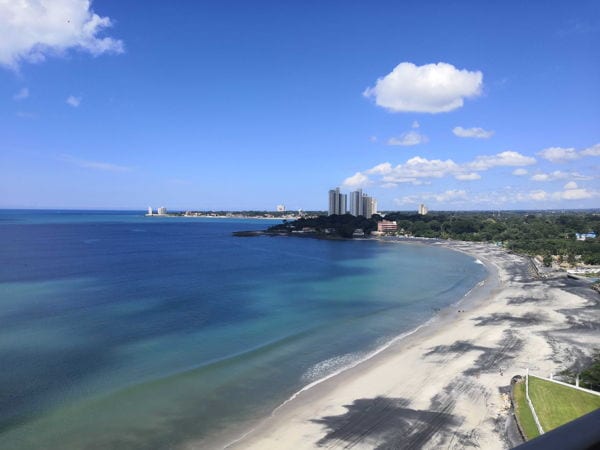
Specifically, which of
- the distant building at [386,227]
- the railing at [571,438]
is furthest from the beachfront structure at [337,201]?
the railing at [571,438]

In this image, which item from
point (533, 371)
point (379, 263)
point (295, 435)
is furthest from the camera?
point (379, 263)

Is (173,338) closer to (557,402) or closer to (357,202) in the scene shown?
(557,402)

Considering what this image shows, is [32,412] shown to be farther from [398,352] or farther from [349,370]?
[398,352]

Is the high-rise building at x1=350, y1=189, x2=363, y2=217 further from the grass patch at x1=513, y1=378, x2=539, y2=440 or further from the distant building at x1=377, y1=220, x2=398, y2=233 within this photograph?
the grass patch at x1=513, y1=378, x2=539, y2=440

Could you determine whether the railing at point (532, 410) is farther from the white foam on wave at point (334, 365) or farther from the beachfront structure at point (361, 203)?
the beachfront structure at point (361, 203)

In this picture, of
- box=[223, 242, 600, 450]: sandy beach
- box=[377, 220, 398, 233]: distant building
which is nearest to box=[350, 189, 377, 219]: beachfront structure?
box=[377, 220, 398, 233]: distant building

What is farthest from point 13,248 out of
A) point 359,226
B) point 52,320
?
point 359,226

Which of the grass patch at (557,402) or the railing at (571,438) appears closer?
the railing at (571,438)
